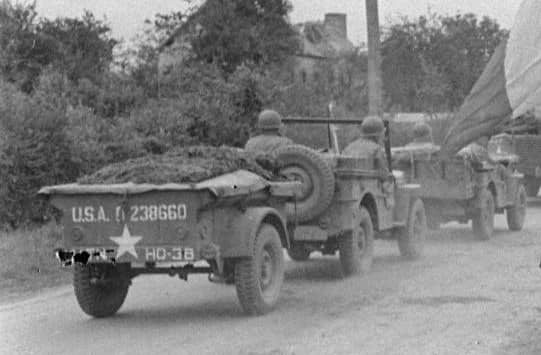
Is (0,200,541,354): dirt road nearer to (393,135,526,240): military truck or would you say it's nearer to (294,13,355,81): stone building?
(393,135,526,240): military truck

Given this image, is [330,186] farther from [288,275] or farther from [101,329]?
[101,329]

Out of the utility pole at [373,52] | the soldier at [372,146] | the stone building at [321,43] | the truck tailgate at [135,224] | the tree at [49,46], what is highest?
the stone building at [321,43]

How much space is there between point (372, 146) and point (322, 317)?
13.8ft

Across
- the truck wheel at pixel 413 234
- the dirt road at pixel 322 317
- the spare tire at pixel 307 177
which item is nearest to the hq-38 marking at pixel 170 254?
the dirt road at pixel 322 317

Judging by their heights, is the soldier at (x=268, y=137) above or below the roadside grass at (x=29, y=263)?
above

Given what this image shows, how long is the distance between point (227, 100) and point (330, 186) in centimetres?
1039

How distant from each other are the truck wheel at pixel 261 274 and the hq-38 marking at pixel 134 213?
0.84 m

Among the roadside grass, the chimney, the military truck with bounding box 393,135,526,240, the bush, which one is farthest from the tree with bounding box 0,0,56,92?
the chimney

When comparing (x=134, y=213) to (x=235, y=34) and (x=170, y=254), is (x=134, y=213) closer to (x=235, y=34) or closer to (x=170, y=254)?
(x=170, y=254)

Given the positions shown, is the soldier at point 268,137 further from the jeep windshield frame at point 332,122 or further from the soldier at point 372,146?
the soldier at point 372,146

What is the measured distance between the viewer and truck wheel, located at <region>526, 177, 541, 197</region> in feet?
83.6

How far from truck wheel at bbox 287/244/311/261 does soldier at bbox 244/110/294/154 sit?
1.21 metres

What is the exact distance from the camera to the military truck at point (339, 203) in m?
11.7

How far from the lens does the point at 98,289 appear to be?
387 inches
